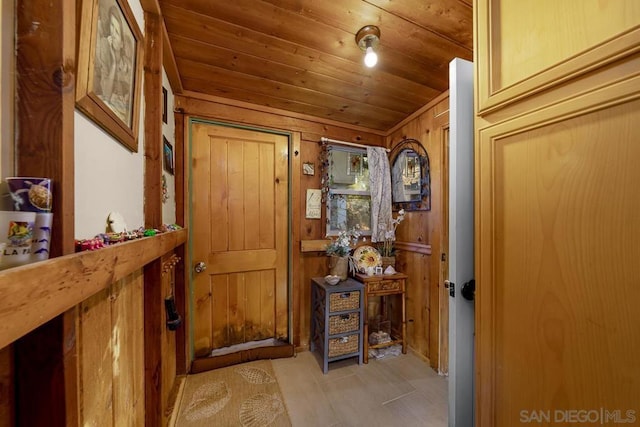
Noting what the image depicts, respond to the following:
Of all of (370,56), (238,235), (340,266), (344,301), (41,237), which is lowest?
(344,301)

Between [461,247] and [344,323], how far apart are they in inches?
53.0

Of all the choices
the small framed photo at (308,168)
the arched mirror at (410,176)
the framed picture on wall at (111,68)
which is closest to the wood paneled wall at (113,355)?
the framed picture on wall at (111,68)

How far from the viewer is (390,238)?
239 cm

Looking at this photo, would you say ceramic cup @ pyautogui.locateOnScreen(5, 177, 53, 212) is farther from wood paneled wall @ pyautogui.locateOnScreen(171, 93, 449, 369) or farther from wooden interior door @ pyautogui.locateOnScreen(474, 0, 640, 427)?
wood paneled wall @ pyautogui.locateOnScreen(171, 93, 449, 369)

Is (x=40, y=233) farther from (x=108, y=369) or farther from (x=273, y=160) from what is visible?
(x=273, y=160)

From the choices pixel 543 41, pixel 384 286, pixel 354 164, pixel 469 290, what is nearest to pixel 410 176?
pixel 354 164

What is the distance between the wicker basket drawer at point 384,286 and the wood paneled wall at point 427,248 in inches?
7.2

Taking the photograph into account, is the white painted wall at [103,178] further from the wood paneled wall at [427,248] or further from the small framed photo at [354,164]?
the wood paneled wall at [427,248]

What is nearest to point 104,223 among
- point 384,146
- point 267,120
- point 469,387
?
point 469,387

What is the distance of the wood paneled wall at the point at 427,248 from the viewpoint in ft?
6.35

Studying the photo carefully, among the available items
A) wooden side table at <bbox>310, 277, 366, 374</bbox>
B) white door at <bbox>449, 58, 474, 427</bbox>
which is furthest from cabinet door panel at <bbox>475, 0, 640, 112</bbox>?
wooden side table at <bbox>310, 277, 366, 374</bbox>

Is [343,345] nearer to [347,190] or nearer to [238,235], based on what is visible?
[238,235]

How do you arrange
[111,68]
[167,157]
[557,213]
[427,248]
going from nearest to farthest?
[557,213] → [111,68] → [167,157] → [427,248]

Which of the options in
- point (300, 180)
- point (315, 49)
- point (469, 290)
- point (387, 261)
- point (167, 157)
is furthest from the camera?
point (387, 261)
